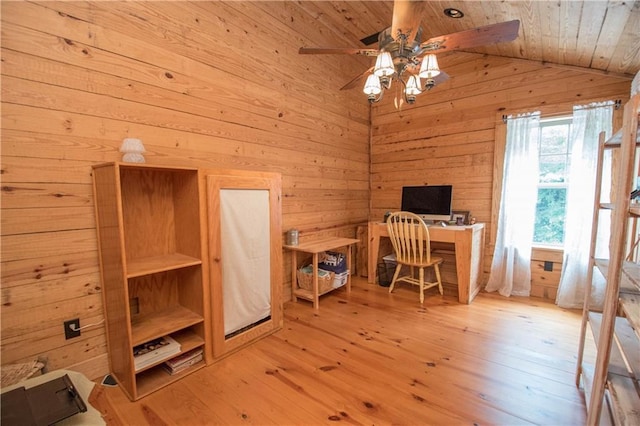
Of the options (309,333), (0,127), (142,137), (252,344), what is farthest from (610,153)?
(0,127)

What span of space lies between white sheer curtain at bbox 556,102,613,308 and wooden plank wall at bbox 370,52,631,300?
0.18m

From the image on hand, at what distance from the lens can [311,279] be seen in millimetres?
2832

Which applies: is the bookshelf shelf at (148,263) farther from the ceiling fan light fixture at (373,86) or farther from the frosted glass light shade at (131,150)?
the ceiling fan light fixture at (373,86)

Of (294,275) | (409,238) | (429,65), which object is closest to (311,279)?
(294,275)

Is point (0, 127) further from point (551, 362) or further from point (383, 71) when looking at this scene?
point (551, 362)

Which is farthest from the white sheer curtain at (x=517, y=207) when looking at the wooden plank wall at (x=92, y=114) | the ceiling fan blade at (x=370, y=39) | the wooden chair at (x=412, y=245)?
the wooden plank wall at (x=92, y=114)

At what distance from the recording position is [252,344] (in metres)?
2.11

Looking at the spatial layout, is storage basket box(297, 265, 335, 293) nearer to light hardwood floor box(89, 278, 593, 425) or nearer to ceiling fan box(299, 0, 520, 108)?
light hardwood floor box(89, 278, 593, 425)

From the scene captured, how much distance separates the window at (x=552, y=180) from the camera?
291 cm

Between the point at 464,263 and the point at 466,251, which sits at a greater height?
the point at 466,251

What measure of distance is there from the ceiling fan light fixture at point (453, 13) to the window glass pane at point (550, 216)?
6.53ft

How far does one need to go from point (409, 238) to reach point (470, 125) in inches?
62.7

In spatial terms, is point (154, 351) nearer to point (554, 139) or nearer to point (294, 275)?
point (294, 275)

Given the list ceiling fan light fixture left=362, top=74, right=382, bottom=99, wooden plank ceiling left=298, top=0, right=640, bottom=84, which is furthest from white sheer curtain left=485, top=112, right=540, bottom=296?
ceiling fan light fixture left=362, top=74, right=382, bottom=99
